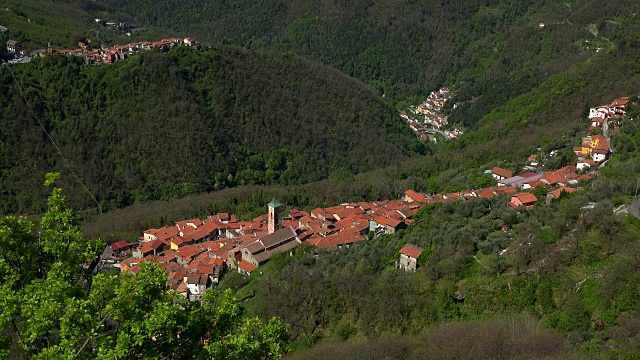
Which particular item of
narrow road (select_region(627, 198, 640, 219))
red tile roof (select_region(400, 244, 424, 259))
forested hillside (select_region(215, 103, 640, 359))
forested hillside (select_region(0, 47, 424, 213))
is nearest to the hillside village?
forested hillside (select_region(215, 103, 640, 359))

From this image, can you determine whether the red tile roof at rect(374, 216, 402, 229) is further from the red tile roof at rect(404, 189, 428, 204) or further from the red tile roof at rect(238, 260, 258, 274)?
the red tile roof at rect(238, 260, 258, 274)

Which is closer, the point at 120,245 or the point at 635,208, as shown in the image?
the point at 635,208

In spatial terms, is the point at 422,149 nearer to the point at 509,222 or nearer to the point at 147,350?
the point at 509,222

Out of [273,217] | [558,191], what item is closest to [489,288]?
[558,191]

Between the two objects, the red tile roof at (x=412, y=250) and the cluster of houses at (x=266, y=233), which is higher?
the red tile roof at (x=412, y=250)

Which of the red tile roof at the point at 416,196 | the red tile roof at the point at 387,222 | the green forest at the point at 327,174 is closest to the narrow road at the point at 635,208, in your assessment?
the green forest at the point at 327,174

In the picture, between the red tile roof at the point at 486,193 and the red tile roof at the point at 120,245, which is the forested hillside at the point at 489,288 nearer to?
the red tile roof at the point at 486,193

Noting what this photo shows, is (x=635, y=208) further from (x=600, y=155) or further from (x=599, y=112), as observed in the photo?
(x=599, y=112)
